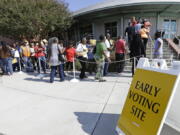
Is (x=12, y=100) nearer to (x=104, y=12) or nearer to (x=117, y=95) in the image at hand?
(x=117, y=95)

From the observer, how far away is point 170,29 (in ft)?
45.1

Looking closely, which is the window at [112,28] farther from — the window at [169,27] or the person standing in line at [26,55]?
the person standing in line at [26,55]

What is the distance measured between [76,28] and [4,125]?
1442 cm

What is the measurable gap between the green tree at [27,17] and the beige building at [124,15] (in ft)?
10.6

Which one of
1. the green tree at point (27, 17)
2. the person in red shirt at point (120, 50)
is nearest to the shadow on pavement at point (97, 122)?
the person in red shirt at point (120, 50)

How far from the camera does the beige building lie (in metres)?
11.2

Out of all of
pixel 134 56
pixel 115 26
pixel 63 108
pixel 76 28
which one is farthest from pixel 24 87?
pixel 76 28

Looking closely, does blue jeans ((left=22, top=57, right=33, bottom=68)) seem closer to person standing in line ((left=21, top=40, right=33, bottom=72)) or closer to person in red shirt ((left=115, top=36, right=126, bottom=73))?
person standing in line ((left=21, top=40, right=33, bottom=72))

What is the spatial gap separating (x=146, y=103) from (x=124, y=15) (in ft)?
38.7

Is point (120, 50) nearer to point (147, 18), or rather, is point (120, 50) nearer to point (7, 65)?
point (7, 65)

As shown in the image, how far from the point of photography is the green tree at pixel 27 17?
33.8 ft

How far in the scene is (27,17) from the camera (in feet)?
33.4

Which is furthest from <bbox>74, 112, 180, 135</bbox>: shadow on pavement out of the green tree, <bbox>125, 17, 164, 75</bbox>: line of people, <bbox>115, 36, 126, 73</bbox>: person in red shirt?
the green tree

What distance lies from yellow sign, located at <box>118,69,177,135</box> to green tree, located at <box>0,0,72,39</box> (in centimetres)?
966
